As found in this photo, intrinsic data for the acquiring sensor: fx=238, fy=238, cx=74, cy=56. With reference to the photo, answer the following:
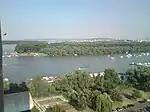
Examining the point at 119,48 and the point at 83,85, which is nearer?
the point at 83,85

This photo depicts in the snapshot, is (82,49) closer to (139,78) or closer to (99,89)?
(139,78)

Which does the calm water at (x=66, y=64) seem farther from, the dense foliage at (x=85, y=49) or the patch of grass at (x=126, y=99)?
the patch of grass at (x=126, y=99)

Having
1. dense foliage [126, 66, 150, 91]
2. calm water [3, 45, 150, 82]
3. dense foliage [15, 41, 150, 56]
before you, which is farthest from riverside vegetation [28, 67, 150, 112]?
dense foliage [15, 41, 150, 56]

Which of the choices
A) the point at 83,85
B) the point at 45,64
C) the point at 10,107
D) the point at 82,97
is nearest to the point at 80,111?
the point at 82,97

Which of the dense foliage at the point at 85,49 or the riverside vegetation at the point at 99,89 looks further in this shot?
the dense foliage at the point at 85,49

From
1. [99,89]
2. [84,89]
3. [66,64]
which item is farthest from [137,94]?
[66,64]

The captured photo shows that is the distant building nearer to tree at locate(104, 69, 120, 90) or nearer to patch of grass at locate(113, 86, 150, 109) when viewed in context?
patch of grass at locate(113, 86, 150, 109)

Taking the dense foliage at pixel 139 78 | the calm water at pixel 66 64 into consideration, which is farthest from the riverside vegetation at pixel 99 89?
the calm water at pixel 66 64

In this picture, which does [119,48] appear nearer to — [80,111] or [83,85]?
[83,85]
